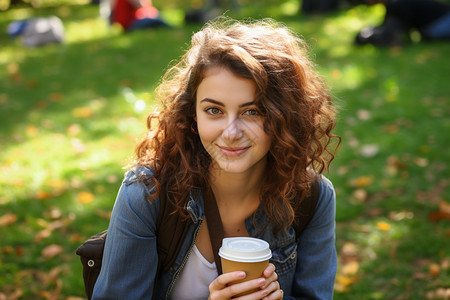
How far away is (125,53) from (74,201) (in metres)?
5.24

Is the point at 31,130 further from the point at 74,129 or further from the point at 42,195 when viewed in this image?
the point at 42,195

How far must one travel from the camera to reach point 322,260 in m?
2.04

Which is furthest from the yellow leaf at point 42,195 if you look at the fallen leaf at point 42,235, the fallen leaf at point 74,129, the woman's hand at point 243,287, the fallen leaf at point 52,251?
the woman's hand at point 243,287

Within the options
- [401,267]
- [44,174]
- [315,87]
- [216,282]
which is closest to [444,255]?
[401,267]

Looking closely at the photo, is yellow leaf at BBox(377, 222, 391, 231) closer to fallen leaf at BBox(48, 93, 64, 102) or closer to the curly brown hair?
the curly brown hair

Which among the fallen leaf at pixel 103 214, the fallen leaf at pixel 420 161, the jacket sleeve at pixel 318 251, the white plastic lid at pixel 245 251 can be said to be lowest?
the fallen leaf at pixel 420 161

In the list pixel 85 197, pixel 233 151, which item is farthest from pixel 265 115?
pixel 85 197

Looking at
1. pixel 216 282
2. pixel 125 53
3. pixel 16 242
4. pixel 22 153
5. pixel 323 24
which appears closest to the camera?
pixel 216 282

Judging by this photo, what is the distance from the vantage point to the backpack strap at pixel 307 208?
6.48ft

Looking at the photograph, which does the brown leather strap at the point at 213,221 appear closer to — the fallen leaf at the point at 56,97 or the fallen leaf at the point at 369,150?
the fallen leaf at the point at 369,150

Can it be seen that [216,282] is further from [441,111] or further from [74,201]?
[441,111]

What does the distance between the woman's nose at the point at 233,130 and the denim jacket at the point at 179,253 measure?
10.9 inches

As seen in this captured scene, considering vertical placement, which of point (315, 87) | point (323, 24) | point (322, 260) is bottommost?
point (323, 24)

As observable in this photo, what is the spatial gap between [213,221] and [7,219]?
224 cm
